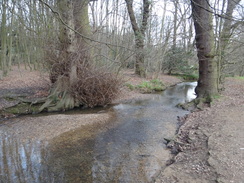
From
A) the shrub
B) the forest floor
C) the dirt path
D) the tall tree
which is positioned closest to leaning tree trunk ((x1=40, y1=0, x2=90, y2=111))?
the shrub

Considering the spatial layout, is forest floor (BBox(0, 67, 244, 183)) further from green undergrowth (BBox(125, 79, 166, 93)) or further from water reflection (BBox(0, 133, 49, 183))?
green undergrowth (BBox(125, 79, 166, 93))

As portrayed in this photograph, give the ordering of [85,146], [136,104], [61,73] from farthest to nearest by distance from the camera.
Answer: [136,104] → [61,73] → [85,146]

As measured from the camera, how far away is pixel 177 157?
492 centimetres

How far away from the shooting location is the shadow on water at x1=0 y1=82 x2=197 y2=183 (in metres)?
4.35

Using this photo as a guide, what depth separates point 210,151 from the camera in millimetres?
4766

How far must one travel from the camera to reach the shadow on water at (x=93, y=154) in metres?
4.35

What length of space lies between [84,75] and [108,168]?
5.98 metres

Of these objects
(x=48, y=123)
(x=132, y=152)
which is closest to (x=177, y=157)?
(x=132, y=152)

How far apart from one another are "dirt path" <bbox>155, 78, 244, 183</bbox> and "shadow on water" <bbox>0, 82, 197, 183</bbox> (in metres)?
0.51

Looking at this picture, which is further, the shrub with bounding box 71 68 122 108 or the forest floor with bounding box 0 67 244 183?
the shrub with bounding box 71 68 122 108

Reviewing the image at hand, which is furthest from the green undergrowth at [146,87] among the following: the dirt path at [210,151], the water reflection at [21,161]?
the water reflection at [21,161]

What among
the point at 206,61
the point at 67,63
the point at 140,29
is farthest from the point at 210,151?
the point at 140,29

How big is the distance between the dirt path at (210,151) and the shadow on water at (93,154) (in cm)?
51

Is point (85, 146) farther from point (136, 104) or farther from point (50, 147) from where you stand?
point (136, 104)
